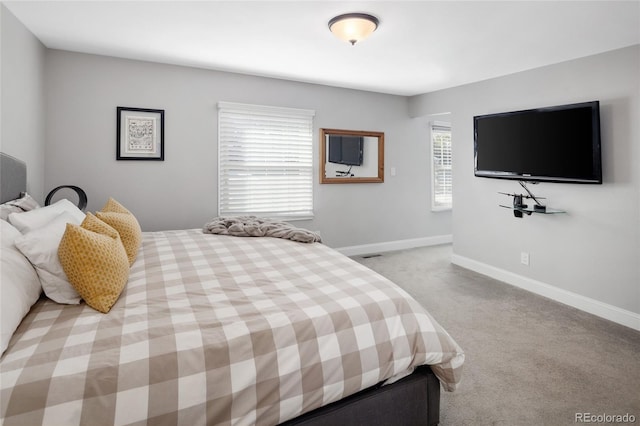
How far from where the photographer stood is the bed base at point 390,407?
134cm

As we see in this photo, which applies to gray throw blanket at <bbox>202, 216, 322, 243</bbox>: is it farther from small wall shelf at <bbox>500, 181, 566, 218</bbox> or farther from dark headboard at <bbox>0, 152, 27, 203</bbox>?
small wall shelf at <bbox>500, 181, 566, 218</bbox>

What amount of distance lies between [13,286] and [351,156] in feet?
13.4

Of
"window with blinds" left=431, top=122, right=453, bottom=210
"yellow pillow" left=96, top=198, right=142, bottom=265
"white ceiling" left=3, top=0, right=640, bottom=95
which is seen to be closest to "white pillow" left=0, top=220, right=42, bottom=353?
"yellow pillow" left=96, top=198, right=142, bottom=265

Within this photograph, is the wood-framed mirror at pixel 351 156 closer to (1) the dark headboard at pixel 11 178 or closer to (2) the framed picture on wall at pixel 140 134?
(2) the framed picture on wall at pixel 140 134

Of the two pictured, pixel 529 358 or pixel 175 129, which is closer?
pixel 529 358

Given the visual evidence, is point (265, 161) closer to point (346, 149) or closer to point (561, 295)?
point (346, 149)

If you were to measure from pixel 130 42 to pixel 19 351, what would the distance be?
2869mm

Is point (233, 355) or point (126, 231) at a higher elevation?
point (126, 231)

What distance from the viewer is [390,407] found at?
4.80 feet

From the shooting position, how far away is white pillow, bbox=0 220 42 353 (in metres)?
1.17

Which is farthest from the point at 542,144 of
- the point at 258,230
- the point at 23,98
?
the point at 23,98

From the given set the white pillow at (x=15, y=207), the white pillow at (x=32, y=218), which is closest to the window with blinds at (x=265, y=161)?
the white pillow at (x=15, y=207)

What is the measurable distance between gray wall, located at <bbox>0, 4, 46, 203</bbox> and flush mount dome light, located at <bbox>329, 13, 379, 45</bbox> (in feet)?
7.67

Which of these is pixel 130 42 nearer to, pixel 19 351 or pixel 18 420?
pixel 19 351
